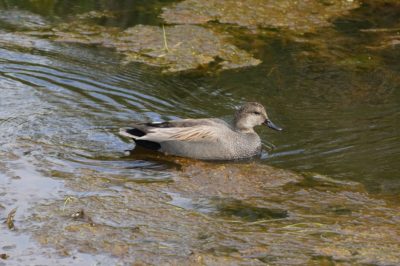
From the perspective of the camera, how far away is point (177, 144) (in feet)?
27.8

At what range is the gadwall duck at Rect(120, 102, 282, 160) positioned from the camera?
845 centimetres

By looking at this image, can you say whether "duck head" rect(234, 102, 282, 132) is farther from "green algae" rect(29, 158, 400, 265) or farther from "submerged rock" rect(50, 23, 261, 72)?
"submerged rock" rect(50, 23, 261, 72)

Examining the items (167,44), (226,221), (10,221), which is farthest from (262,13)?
(10,221)

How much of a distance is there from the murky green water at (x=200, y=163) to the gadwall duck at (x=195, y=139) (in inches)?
6.0

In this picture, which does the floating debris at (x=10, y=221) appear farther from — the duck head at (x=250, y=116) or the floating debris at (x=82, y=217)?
the duck head at (x=250, y=116)

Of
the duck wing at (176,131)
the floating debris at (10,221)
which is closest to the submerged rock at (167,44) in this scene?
the duck wing at (176,131)

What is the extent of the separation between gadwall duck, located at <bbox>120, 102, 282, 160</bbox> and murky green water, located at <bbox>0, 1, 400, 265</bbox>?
0.15 meters

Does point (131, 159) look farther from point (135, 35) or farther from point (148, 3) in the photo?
point (148, 3)

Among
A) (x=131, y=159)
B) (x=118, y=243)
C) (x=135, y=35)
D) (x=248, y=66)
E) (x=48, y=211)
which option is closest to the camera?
(x=118, y=243)

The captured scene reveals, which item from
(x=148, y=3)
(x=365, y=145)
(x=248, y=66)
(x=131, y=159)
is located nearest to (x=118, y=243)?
(x=131, y=159)

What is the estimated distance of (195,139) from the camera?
27.8 feet

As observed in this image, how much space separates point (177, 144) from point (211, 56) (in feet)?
10.2

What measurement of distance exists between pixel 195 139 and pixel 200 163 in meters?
0.26

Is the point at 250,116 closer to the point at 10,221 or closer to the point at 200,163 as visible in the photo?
the point at 200,163
